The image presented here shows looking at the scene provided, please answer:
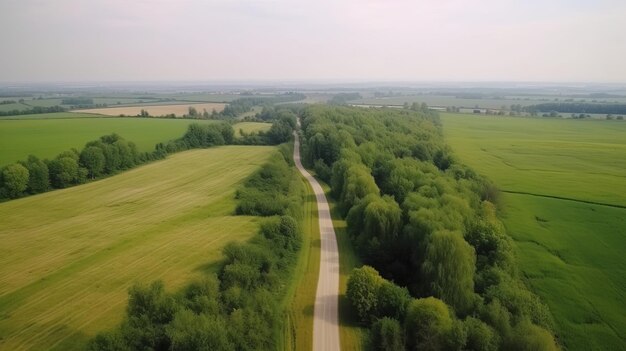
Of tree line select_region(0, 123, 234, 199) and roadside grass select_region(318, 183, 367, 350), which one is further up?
tree line select_region(0, 123, 234, 199)

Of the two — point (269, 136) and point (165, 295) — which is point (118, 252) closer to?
point (165, 295)

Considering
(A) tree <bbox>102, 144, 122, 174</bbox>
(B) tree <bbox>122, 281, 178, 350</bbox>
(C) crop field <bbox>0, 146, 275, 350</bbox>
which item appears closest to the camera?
(B) tree <bbox>122, 281, 178, 350</bbox>

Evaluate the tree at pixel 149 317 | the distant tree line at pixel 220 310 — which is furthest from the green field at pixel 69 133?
the tree at pixel 149 317

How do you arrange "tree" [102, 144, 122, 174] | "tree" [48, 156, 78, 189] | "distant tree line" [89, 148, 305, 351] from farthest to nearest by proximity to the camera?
"tree" [102, 144, 122, 174], "tree" [48, 156, 78, 189], "distant tree line" [89, 148, 305, 351]

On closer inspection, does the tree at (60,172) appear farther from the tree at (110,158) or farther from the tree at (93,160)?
the tree at (110,158)

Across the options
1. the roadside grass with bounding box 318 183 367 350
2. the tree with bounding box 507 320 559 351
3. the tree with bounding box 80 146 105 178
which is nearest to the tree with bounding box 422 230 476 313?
the tree with bounding box 507 320 559 351

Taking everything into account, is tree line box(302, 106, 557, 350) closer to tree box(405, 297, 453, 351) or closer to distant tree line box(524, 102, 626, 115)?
tree box(405, 297, 453, 351)

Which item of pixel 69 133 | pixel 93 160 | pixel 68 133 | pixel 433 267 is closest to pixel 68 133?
pixel 68 133
